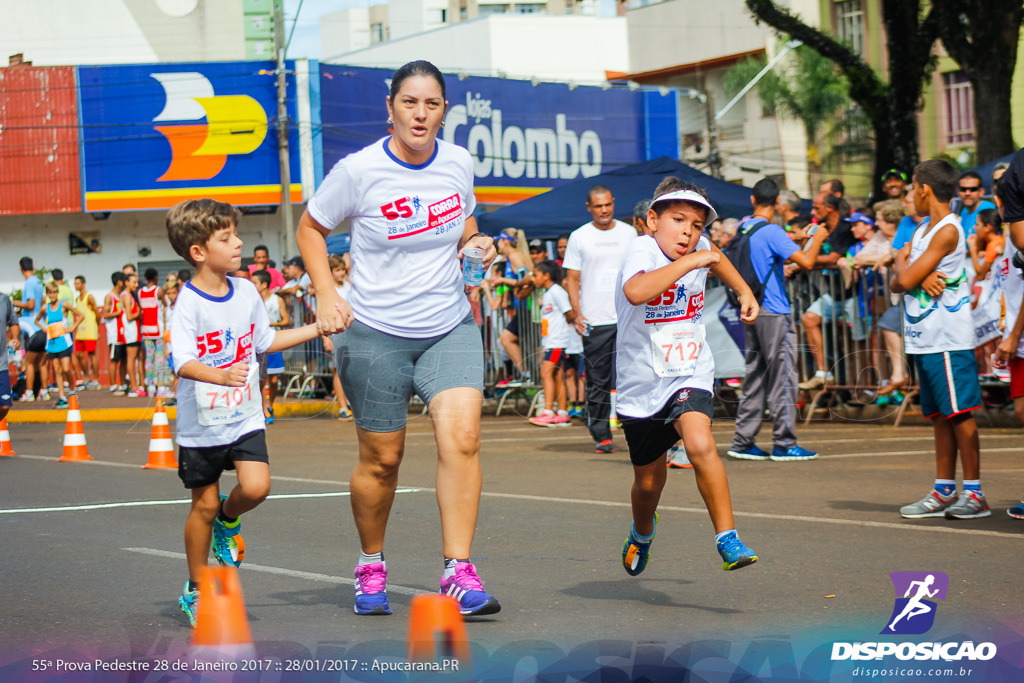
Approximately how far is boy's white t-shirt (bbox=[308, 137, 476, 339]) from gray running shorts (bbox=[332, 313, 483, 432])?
5 cm

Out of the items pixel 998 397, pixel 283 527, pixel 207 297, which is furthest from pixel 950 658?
pixel 998 397

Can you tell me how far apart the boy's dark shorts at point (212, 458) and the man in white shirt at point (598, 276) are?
5769 mm

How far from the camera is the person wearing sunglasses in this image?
11.5 m

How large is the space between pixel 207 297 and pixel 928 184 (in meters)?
4.09

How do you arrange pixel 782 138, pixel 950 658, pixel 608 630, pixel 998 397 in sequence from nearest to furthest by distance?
pixel 950 658 → pixel 608 630 → pixel 998 397 → pixel 782 138

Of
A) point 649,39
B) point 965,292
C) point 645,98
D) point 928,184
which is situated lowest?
point 965,292

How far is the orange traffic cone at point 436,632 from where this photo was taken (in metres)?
4.18

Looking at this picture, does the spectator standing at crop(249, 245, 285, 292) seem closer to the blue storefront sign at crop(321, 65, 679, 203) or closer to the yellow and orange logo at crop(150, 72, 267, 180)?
the yellow and orange logo at crop(150, 72, 267, 180)

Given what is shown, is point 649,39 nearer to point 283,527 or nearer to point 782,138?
point 782,138

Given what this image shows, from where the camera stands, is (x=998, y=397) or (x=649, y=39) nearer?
(x=998, y=397)

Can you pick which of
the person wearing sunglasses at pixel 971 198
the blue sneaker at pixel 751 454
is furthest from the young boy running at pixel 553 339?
the person wearing sunglasses at pixel 971 198

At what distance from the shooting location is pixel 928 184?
6965 millimetres

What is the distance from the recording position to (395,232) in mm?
4855

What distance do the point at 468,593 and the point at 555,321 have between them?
30.9ft
